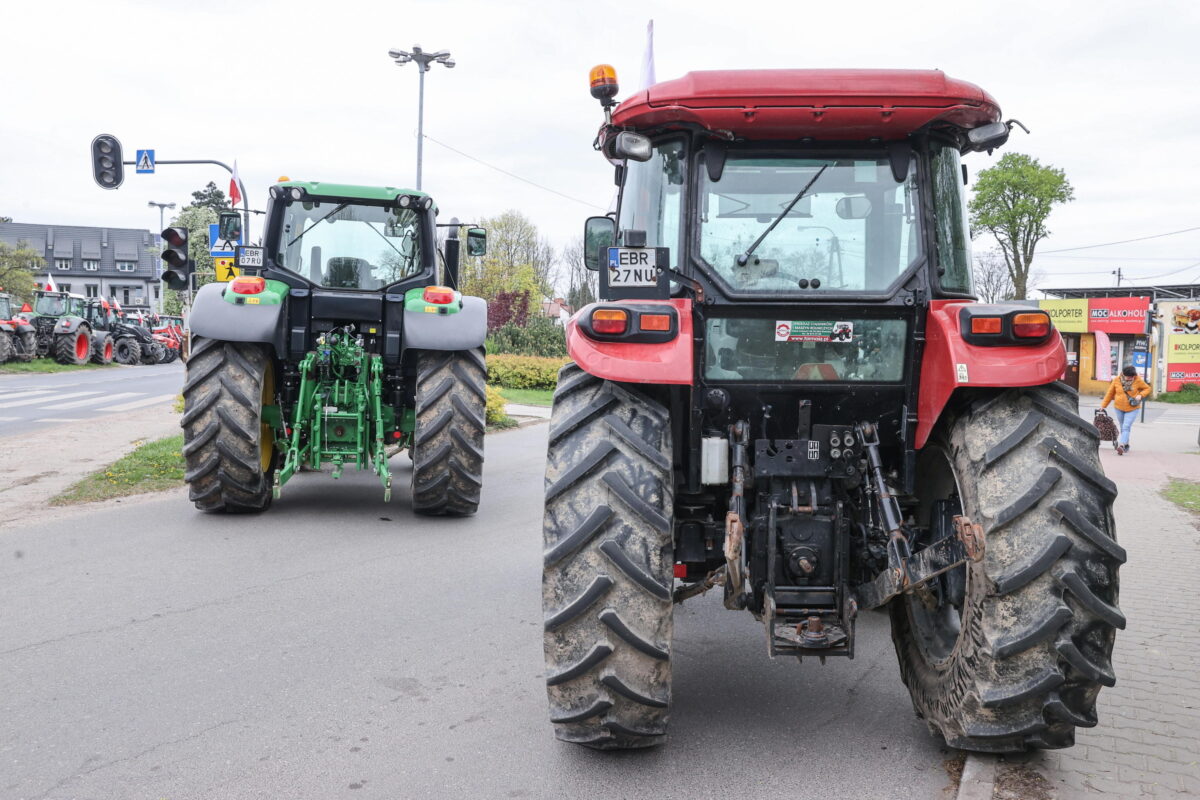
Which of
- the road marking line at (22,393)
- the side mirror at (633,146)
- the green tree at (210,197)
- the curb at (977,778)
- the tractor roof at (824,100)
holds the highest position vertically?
the green tree at (210,197)

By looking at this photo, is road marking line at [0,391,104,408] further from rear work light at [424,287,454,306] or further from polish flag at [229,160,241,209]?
rear work light at [424,287,454,306]

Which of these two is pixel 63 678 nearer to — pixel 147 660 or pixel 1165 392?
pixel 147 660

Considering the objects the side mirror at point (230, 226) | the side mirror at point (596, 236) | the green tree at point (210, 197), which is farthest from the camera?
the green tree at point (210, 197)

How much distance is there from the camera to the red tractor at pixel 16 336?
3047 centimetres

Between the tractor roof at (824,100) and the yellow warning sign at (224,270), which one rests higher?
the tractor roof at (824,100)

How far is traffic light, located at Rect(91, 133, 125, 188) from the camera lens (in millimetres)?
19172

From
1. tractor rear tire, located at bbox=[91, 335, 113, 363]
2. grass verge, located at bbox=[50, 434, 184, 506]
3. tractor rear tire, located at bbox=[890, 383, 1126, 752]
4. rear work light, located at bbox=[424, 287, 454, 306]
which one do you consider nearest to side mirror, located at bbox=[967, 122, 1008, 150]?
tractor rear tire, located at bbox=[890, 383, 1126, 752]

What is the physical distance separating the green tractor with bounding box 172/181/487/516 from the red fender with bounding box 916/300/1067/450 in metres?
5.12

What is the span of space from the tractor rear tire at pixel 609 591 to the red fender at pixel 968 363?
1077 mm

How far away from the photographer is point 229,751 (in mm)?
3666

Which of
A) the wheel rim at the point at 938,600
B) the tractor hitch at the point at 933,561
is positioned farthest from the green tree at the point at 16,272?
the tractor hitch at the point at 933,561

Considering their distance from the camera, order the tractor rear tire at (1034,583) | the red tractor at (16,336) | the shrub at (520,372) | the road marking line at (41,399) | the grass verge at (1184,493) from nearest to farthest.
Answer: the tractor rear tire at (1034,583) → the grass verge at (1184,493) → the road marking line at (41,399) → the shrub at (520,372) → the red tractor at (16,336)

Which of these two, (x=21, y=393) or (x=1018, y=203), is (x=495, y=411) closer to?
(x=21, y=393)

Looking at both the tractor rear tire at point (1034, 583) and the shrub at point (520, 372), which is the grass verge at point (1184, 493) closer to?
the tractor rear tire at point (1034, 583)
